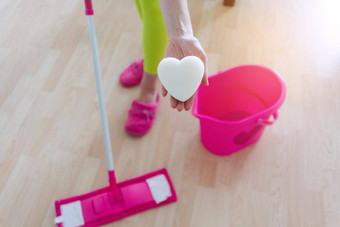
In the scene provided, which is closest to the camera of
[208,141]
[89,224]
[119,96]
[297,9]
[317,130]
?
[89,224]

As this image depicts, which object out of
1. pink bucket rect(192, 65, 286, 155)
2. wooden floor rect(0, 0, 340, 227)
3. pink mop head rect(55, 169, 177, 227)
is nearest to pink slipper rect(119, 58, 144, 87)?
wooden floor rect(0, 0, 340, 227)

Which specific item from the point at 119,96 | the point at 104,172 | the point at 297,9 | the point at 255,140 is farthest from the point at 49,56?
the point at 297,9

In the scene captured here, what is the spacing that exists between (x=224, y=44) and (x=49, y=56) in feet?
2.60

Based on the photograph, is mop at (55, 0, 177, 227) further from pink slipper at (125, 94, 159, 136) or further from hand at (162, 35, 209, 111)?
hand at (162, 35, 209, 111)

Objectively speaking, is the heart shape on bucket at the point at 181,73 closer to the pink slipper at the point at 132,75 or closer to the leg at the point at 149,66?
the leg at the point at 149,66

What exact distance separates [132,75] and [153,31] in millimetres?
377

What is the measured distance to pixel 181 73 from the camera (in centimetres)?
77

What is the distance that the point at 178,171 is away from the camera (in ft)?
3.89

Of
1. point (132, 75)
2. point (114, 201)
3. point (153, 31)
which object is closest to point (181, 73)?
point (153, 31)

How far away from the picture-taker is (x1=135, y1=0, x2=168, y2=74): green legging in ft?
3.28

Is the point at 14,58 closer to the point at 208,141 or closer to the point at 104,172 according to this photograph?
the point at 104,172

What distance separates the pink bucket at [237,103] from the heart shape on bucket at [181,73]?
263 millimetres

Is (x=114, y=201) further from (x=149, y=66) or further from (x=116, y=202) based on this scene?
(x=149, y=66)

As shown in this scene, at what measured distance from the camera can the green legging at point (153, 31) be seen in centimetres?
100
